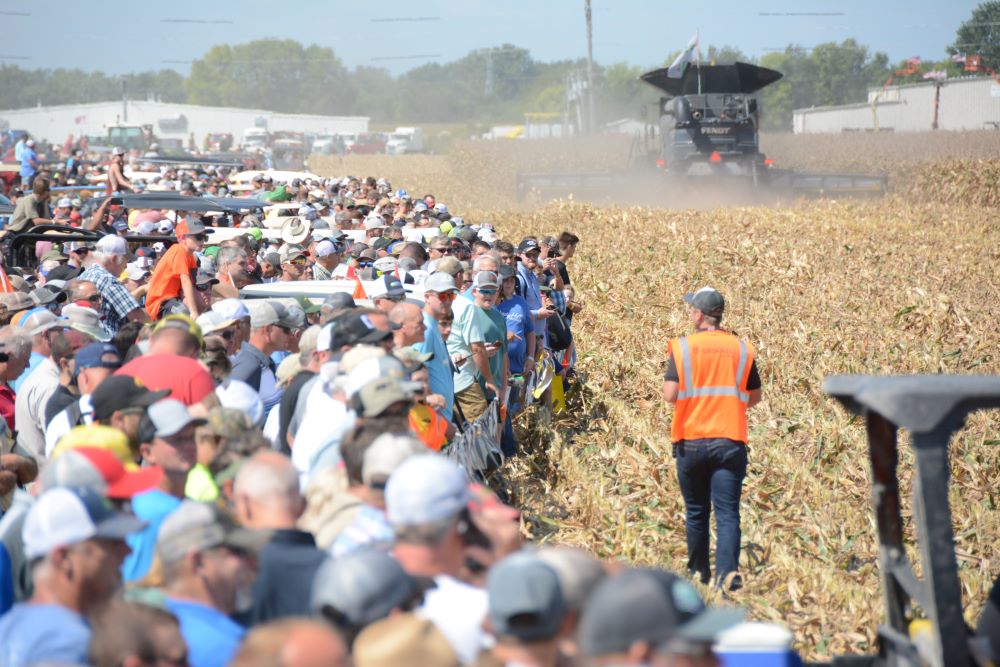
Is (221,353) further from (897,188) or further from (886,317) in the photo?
(897,188)

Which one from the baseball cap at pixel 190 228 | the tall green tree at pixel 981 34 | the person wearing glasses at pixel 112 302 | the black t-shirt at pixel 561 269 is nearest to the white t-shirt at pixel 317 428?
the person wearing glasses at pixel 112 302

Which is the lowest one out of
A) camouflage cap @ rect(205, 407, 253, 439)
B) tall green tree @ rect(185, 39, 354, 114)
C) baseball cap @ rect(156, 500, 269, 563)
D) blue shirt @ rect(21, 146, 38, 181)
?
baseball cap @ rect(156, 500, 269, 563)

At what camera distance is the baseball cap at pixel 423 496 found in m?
3.57

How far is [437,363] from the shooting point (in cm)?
759

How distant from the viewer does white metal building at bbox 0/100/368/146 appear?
12706cm

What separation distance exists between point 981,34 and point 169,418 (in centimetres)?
11442

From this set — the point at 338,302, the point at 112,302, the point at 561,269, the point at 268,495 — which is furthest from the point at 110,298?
the point at 561,269

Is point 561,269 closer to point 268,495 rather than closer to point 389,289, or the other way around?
point 389,289

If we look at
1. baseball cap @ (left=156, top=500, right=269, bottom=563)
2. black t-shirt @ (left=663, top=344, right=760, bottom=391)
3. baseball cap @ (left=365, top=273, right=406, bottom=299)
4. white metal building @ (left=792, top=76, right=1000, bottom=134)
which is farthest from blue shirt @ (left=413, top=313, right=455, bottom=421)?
white metal building @ (left=792, top=76, right=1000, bottom=134)

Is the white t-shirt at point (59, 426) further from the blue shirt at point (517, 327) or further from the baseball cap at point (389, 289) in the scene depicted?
the blue shirt at point (517, 327)


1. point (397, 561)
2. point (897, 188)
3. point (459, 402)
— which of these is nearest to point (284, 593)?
point (397, 561)

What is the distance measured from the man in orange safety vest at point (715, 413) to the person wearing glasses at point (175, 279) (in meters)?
4.13

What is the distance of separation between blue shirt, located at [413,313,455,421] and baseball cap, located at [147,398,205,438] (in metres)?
2.67

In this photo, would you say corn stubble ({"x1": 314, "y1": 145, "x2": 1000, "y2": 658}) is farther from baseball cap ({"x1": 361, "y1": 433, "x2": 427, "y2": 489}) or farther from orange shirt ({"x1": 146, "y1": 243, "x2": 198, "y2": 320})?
orange shirt ({"x1": 146, "y1": 243, "x2": 198, "y2": 320})
